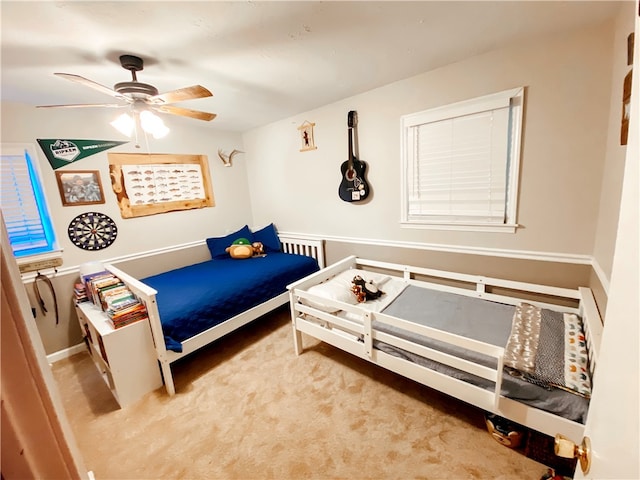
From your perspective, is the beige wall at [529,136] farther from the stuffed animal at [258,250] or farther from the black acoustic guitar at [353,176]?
the stuffed animal at [258,250]

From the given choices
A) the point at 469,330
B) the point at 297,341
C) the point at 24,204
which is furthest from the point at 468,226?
the point at 24,204

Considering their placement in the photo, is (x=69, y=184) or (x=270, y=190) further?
(x=270, y=190)

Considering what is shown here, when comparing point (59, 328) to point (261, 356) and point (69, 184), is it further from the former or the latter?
point (261, 356)

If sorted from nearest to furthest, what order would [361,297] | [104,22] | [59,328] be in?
[104,22]
[361,297]
[59,328]

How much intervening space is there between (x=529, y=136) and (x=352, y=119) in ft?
4.68

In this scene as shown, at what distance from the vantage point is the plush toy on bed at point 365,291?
2197 mm

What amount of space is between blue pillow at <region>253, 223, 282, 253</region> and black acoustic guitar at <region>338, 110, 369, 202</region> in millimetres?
1247

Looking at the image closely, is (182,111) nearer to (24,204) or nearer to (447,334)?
(24,204)

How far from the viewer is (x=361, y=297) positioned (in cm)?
219

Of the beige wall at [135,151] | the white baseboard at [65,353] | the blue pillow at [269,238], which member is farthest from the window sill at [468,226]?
the white baseboard at [65,353]

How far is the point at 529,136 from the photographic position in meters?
1.82

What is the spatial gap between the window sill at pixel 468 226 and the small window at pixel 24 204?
10.9 feet

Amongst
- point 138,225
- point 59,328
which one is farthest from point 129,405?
point 138,225

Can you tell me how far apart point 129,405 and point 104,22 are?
2.36m
